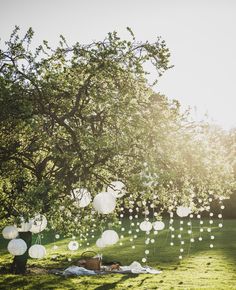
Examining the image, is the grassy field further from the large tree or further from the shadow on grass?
the large tree

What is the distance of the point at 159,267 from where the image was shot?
55.2 ft

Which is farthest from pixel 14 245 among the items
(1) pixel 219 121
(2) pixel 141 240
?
(1) pixel 219 121

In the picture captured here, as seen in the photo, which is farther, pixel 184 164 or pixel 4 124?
pixel 184 164

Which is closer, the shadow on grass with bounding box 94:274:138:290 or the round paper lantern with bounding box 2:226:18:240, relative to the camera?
the round paper lantern with bounding box 2:226:18:240

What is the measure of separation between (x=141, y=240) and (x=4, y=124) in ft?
58.6

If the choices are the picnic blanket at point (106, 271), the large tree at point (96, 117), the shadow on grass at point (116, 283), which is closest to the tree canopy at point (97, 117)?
the large tree at point (96, 117)

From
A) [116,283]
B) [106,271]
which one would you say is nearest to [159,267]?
[106,271]

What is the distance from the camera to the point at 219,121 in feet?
197

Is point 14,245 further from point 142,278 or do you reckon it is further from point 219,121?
point 219,121

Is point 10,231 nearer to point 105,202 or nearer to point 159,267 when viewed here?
point 105,202

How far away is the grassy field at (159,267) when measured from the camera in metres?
13.3

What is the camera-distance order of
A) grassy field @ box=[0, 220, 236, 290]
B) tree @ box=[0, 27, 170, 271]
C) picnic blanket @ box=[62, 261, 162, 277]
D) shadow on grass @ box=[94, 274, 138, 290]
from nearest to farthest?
tree @ box=[0, 27, 170, 271] < shadow on grass @ box=[94, 274, 138, 290] < grassy field @ box=[0, 220, 236, 290] < picnic blanket @ box=[62, 261, 162, 277]

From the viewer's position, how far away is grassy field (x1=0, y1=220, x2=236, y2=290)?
13.3 m

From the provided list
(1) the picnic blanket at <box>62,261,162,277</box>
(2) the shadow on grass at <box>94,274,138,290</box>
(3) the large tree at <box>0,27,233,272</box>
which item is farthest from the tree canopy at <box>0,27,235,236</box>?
(1) the picnic blanket at <box>62,261,162,277</box>
